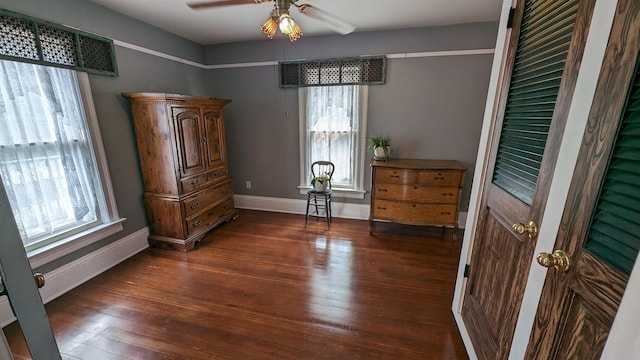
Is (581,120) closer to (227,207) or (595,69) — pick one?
(595,69)

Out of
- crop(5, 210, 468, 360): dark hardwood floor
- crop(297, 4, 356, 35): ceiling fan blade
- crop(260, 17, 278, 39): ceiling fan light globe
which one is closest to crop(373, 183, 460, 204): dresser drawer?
crop(5, 210, 468, 360): dark hardwood floor

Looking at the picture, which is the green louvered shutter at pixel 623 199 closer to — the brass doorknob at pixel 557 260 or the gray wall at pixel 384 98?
the brass doorknob at pixel 557 260

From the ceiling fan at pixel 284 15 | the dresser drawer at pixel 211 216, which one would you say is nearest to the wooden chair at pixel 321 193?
the dresser drawer at pixel 211 216

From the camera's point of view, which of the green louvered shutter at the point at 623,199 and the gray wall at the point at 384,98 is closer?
the green louvered shutter at the point at 623,199

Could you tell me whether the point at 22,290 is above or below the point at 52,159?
below

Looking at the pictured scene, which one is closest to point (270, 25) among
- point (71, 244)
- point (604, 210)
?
point (604, 210)

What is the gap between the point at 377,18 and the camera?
2.61m

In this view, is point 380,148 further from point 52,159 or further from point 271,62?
point 52,159

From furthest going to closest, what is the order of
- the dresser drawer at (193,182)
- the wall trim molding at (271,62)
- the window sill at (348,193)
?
the window sill at (348,193), the dresser drawer at (193,182), the wall trim molding at (271,62)

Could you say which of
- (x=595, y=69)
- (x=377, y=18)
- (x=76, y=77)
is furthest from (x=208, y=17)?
(x=595, y=69)

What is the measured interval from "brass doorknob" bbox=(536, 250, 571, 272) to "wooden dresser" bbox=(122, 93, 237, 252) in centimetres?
285

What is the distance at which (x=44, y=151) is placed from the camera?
6.50ft

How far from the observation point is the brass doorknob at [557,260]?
774 millimetres

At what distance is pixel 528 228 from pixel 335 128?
265cm
